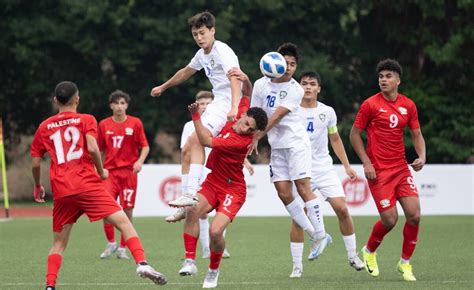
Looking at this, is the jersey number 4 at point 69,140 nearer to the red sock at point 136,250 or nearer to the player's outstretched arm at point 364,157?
the red sock at point 136,250

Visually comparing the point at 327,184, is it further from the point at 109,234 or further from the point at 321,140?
the point at 109,234

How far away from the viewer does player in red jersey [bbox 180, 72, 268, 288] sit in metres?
11.4

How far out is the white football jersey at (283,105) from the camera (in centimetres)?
1255

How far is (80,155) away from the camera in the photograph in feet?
34.5

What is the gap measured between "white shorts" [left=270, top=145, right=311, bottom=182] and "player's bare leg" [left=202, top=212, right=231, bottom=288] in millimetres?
1552

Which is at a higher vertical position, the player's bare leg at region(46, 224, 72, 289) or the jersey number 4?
the jersey number 4

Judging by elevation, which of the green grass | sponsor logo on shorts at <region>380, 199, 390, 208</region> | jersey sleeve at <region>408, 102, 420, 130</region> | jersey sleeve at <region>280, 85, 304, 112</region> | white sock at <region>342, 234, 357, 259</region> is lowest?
the green grass

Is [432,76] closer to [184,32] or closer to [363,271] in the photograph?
[184,32]

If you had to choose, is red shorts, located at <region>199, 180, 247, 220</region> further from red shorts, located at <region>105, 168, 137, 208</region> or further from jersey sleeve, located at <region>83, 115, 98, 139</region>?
red shorts, located at <region>105, 168, 137, 208</region>

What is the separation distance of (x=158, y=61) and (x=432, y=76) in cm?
918

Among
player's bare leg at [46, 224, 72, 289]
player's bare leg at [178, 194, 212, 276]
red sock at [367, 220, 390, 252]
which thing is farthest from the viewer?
red sock at [367, 220, 390, 252]

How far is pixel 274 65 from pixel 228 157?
1.31 meters

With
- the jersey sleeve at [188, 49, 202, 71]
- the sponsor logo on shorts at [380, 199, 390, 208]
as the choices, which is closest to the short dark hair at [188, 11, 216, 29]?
the jersey sleeve at [188, 49, 202, 71]

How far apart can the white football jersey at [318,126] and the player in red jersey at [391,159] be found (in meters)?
1.99
